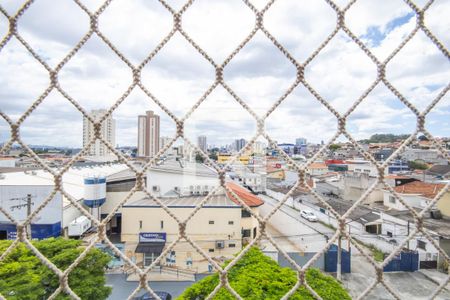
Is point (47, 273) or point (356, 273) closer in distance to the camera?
point (47, 273)

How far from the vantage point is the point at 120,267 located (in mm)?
4602

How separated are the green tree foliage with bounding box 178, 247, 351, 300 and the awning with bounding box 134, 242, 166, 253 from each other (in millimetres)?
2662

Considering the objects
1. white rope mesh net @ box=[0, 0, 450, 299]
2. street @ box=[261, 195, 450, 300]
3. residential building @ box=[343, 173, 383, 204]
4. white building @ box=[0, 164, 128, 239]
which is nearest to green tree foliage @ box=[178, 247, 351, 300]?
street @ box=[261, 195, 450, 300]

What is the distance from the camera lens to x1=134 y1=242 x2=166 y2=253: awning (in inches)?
208

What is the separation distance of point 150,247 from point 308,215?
14.6ft

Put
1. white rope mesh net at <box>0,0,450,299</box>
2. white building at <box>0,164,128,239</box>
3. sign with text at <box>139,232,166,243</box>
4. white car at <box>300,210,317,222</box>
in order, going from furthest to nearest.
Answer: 1. white car at <box>300,210,317,222</box>
2. sign with text at <box>139,232,166,243</box>
3. white building at <box>0,164,128,239</box>
4. white rope mesh net at <box>0,0,450,299</box>

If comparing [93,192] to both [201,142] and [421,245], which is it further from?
[421,245]

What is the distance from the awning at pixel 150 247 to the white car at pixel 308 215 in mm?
4101

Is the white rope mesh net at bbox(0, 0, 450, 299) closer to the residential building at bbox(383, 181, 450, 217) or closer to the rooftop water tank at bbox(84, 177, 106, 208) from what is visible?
the rooftop water tank at bbox(84, 177, 106, 208)

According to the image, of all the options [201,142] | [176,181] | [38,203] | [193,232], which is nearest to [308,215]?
[193,232]

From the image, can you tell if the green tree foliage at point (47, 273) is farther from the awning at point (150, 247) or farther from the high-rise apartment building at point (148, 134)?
the awning at point (150, 247)

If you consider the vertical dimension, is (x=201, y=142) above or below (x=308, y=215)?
above

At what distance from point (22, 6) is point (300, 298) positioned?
262cm

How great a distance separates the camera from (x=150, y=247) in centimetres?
540
